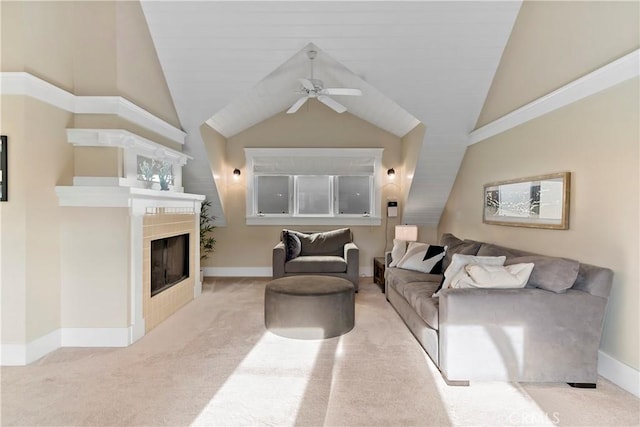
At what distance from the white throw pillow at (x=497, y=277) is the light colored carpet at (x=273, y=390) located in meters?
0.69

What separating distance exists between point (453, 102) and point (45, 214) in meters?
4.47

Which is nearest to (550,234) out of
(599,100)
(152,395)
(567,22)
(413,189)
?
(599,100)

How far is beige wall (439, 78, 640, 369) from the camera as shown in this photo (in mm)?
2361

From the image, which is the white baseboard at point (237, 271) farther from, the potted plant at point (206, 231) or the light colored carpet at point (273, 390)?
the light colored carpet at point (273, 390)

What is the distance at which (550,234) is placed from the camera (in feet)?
10.3

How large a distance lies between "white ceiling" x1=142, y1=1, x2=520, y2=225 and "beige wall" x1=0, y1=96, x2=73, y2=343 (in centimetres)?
150

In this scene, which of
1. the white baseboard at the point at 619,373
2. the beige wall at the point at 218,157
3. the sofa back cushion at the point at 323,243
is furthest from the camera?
the sofa back cushion at the point at 323,243

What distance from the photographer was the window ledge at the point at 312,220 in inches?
241

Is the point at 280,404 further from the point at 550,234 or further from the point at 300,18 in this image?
the point at 300,18

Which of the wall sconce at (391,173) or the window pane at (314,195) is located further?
the window pane at (314,195)

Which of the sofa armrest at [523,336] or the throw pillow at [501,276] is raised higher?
the throw pillow at [501,276]

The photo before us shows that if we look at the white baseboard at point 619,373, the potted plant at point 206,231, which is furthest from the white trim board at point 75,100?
the white baseboard at point 619,373

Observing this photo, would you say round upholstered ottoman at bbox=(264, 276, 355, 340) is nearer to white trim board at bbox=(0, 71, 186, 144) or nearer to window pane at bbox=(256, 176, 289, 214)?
white trim board at bbox=(0, 71, 186, 144)

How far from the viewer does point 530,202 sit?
346 centimetres
